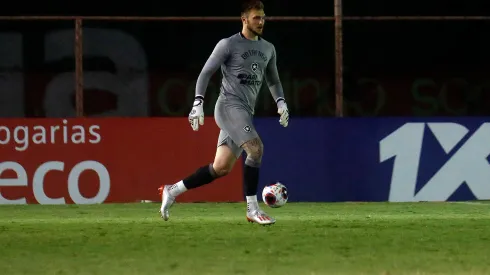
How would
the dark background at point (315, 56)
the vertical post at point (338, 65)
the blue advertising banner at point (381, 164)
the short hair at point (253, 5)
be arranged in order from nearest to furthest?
the short hair at point (253, 5) < the blue advertising banner at point (381, 164) < the vertical post at point (338, 65) < the dark background at point (315, 56)

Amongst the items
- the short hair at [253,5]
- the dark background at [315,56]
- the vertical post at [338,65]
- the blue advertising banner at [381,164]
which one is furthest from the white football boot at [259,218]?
the dark background at [315,56]

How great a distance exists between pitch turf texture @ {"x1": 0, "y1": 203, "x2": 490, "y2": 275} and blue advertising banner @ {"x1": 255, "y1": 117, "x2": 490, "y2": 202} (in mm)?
1600

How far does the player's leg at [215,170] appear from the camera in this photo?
499 inches

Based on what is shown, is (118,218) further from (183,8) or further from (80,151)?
(183,8)

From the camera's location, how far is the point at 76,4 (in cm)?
2977

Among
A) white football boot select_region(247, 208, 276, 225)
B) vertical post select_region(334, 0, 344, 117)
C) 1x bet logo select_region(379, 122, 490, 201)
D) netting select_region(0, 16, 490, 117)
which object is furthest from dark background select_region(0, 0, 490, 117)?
white football boot select_region(247, 208, 276, 225)

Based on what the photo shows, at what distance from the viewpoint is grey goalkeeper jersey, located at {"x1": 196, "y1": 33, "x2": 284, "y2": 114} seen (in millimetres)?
12570

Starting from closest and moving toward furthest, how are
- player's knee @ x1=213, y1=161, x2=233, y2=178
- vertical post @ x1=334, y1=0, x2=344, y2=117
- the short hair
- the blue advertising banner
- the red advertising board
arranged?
the short hair < player's knee @ x1=213, y1=161, x2=233, y2=178 < the red advertising board < the blue advertising banner < vertical post @ x1=334, y1=0, x2=344, y2=117

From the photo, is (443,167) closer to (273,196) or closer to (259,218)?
(273,196)

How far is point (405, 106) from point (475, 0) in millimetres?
5013

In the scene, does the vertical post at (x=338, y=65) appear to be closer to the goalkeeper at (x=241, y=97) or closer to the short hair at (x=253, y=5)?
the goalkeeper at (x=241, y=97)

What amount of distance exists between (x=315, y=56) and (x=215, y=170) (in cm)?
1587

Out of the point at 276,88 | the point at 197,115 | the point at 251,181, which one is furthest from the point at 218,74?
the point at 197,115

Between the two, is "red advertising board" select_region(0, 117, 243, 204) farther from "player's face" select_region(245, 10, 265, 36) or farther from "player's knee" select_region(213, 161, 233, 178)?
"player's face" select_region(245, 10, 265, 36)
